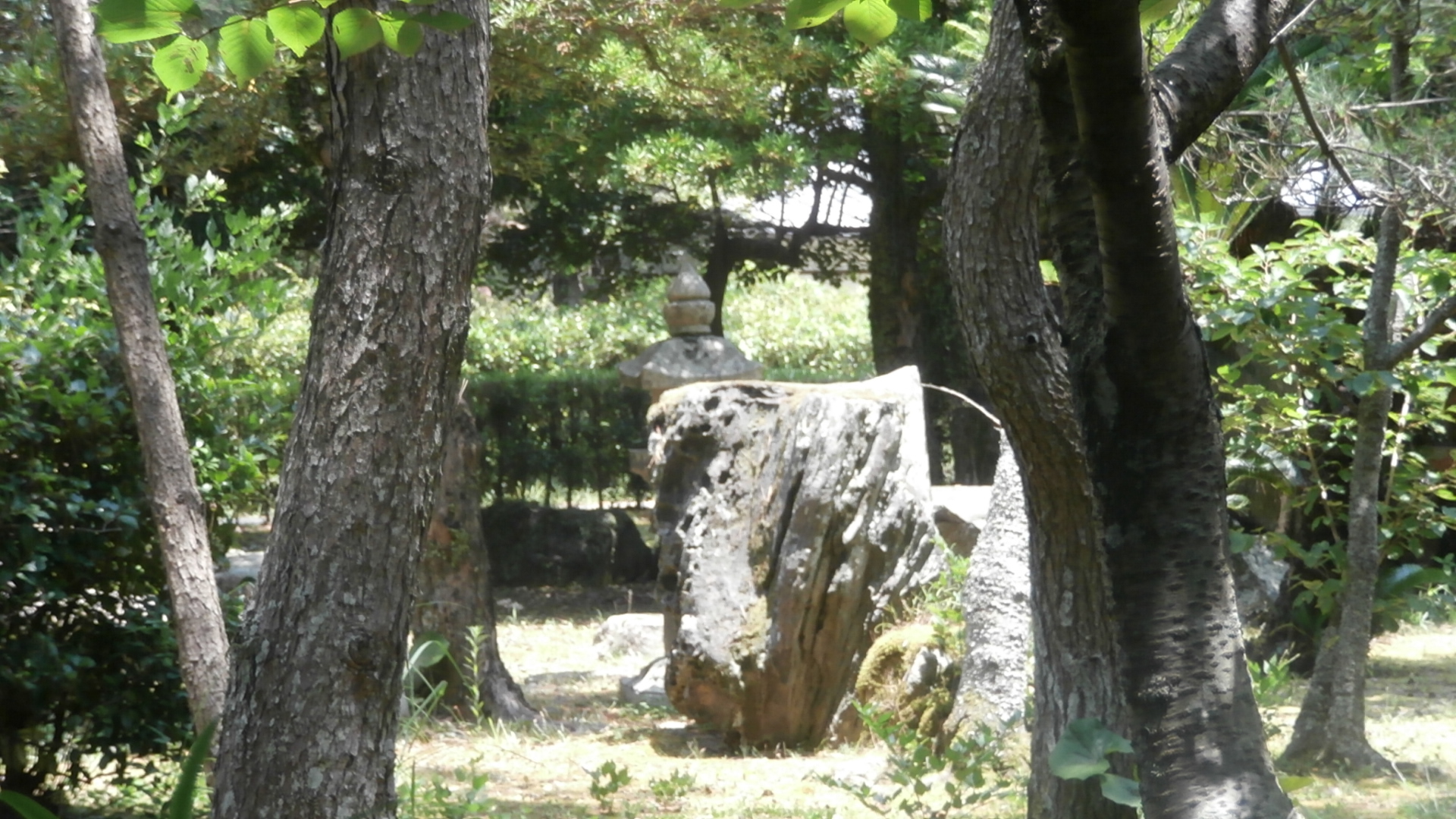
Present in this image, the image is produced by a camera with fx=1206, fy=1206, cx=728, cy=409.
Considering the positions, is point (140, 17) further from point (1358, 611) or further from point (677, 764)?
point (1358, 611)

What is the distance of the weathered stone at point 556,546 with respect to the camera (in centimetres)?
1252

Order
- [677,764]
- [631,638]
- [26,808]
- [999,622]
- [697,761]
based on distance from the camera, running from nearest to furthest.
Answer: [26,808] < [999,622] < [677,764] < [697,761] < [631,638]

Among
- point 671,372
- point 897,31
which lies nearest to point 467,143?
point 671,372

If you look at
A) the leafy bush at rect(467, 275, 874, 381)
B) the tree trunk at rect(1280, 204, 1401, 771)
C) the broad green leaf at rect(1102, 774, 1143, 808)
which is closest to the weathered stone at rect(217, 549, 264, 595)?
the leafy bush at rect(467, 275, 874, 381)

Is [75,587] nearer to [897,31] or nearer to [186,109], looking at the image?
[186,109]

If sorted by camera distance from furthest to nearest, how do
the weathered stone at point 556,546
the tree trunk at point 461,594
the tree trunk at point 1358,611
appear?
the weathered stone at point 556,546 < the tree trunk at point 461,594 < the tree trunk at point 1358,611

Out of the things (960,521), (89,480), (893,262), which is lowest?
(960,521)

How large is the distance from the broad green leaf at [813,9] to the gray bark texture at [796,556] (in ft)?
14.8

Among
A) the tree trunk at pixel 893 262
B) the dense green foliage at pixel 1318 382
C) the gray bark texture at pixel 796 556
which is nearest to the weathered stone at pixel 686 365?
the gray bark texture at pixel 796 556

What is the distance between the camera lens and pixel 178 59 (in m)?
1.61

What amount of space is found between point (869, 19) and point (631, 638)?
820 cm

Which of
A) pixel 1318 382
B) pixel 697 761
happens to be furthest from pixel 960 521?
pixel 1318 382

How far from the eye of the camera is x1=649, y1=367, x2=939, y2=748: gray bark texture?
5.93 m

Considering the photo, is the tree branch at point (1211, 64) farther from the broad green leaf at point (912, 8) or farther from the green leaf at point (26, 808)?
the green leaf at point (26, 808)
